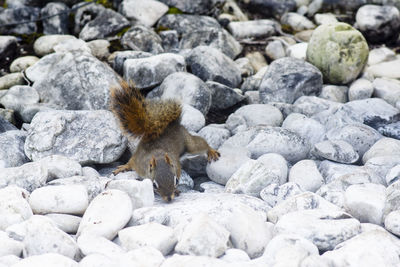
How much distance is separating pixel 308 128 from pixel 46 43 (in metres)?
3.26

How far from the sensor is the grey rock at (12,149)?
441 cm

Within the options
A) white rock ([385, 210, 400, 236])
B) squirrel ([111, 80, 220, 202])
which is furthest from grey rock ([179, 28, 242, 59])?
white rock ([385, 210, 400, 236])

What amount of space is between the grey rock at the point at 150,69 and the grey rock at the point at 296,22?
267cm

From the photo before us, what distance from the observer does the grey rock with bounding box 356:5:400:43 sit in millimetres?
7434

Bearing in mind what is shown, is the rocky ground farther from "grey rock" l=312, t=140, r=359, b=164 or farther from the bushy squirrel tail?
the bushy squirrel tail

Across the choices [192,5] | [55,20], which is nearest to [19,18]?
[55,20]

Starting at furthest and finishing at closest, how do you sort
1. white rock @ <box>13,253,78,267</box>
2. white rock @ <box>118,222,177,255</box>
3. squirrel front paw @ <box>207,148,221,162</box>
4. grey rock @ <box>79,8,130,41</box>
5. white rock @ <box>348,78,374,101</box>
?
grey rock @ <box>79,8,130,41</box>, white rock @ <box>348,78,374,101</box>, squirrel front paw @ <box>207,148,221,162</box>, white rock @ <box>118,222,177,255</box>, white rock @ <box>13,253,78,267</box>

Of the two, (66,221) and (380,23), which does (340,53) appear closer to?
(380,23)

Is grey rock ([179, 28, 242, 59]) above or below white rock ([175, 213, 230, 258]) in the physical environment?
below

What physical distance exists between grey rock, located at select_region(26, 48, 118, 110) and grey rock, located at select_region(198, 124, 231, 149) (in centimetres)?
99

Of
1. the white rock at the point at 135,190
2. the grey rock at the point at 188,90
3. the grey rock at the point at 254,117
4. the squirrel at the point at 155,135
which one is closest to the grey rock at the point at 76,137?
the squirrel at the point at 155,135

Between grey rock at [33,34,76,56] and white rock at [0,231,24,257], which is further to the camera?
grey rock at [33,34,76,56]

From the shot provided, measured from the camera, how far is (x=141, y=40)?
656cm

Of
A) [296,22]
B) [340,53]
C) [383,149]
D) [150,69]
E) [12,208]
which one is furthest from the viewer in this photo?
[296,22]
